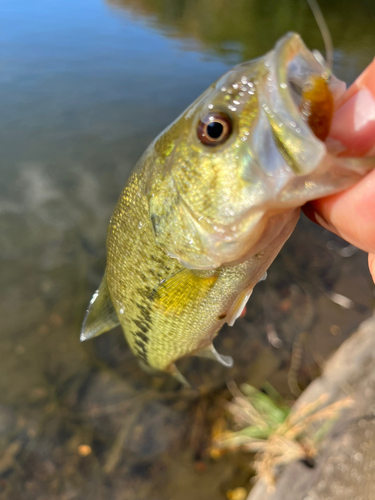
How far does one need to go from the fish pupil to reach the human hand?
356 millimetres

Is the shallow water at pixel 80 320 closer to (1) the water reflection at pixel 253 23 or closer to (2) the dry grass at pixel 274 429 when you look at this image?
(2) the dry grass at pixel 274 429

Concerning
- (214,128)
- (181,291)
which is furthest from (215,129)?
(181,291)

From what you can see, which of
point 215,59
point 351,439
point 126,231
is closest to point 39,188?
point 126,231

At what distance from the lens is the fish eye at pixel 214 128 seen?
1.11 m

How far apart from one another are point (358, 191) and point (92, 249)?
420cm

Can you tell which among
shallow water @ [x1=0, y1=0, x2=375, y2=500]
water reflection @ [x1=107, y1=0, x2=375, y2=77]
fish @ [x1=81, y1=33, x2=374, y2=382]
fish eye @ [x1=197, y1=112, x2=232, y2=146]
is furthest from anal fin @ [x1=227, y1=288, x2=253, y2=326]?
water reflection @ [x1=107, y1=0, x2=375, y2=77]

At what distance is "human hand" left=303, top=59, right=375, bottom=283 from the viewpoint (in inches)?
36.8

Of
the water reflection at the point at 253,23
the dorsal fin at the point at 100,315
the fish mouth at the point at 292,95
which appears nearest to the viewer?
the fish mouth at the point at 292,95

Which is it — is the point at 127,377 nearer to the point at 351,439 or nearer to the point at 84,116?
the point at 351,439

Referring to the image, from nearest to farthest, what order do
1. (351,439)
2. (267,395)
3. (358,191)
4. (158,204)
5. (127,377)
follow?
(358,191) → (158,204) → (351,439) → (267,395) → (127,377)

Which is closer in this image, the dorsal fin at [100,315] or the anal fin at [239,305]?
the anal fin at [239,305]

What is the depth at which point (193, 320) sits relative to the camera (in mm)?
1694

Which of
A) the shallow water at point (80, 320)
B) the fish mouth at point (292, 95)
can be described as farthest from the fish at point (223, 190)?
the shallow water at point (80, 320)

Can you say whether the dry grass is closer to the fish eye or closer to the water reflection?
the fish eye
